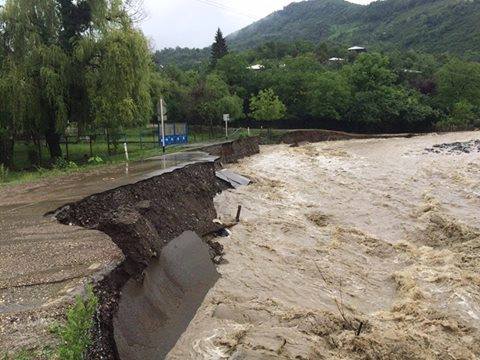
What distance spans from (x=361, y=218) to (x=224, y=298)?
846cm

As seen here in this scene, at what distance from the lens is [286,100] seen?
6281 cm

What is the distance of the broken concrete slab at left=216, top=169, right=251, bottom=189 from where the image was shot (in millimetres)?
20028

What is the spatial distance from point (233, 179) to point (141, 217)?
12.7 metres

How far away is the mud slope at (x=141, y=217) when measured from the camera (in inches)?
244

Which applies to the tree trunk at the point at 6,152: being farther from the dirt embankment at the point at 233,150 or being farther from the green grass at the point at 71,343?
the green grass at the point at 71,343

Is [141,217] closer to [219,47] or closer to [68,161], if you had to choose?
[68,161]

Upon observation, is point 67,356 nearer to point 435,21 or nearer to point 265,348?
point 265,348

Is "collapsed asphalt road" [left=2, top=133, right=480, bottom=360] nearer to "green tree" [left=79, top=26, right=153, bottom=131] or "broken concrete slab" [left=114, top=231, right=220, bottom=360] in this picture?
"broken concrete slab" [left=114, top=231, right=220, bottom=360]

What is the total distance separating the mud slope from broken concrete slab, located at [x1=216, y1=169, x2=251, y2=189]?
101cm

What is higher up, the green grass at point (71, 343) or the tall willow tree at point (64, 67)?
the tall willow tree at point (64, 67)

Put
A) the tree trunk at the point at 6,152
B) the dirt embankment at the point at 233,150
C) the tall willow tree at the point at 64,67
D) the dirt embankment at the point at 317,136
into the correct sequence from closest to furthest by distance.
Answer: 1. the tall willow tree at the point at 64,67
2. the tree trunk at the point at 6,152
3. the dirt embankment at the point at 233,150
4. the dirt embankment at the point at 317,136

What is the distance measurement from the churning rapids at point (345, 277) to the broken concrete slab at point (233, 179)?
777 mm

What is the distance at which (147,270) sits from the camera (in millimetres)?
7414

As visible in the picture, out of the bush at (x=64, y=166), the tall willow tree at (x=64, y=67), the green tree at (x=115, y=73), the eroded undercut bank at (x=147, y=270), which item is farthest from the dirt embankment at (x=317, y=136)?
the eroded undercut bank at (x=147, y=270)
